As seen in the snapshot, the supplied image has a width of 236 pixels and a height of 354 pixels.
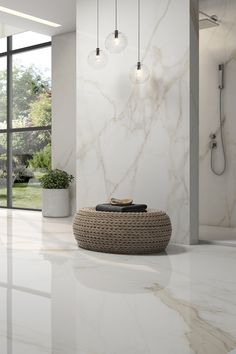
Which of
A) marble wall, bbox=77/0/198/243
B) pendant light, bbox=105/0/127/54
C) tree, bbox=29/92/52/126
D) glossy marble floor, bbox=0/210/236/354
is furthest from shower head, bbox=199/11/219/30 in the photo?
tree, bbox=29/92/52/126

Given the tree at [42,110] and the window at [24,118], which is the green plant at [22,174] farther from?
the tree at [42,110]

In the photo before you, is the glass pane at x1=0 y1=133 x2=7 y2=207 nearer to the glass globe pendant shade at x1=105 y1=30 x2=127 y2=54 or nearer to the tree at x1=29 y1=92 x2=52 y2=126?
the tree at x1=29 y1=92 x2=52 y2=126

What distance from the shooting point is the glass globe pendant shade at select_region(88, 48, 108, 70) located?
4.05 m

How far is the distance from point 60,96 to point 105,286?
4301mm

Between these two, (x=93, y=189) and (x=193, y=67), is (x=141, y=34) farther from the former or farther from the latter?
(x=93, y=189)

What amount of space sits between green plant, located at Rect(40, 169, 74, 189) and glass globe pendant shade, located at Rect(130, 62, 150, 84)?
7.42 feet

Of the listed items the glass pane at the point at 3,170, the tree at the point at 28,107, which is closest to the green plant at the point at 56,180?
the tree at the point at 28,107

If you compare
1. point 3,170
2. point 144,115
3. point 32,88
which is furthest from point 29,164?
point 144,115

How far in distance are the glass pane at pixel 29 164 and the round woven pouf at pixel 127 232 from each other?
3.35 metres

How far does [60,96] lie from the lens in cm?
627

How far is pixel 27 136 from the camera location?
696 cm

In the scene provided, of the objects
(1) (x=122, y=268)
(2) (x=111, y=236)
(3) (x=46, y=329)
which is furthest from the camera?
(2) (x=111, y=236)

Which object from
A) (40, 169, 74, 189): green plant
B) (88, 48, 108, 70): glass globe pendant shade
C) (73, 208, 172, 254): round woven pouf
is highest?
(88, 48, 108, 70): glass globe pendant shade

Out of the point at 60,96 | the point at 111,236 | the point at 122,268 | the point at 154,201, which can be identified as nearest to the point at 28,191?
the point at 60,96
